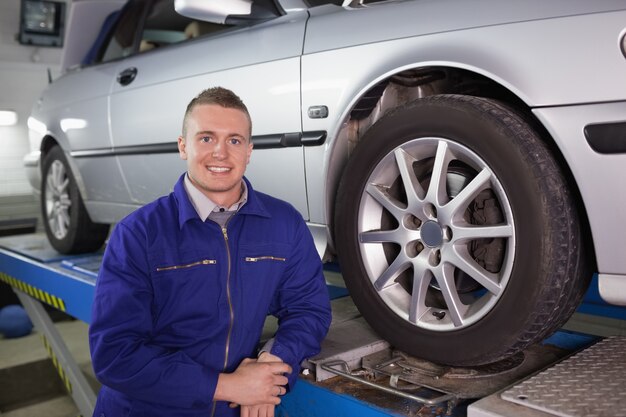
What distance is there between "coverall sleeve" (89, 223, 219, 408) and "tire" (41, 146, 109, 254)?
207 centimetres

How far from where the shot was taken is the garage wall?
6.34m

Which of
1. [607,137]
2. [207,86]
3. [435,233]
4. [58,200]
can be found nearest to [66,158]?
[58,200]

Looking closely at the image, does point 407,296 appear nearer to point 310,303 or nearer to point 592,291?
point 310,303

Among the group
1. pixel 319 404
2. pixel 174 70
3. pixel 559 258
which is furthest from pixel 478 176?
pixel 174 70

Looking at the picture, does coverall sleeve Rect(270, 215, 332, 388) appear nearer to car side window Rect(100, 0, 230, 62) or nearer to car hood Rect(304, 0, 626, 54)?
car hood Rect(304, 0, 626, 54)

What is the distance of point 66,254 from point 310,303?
7.50ft

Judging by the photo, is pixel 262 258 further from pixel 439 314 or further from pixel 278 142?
pixel 278 142

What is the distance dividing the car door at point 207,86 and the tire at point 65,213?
0.64 metres

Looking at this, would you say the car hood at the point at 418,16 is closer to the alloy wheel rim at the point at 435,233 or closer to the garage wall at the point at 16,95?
the alloy wheel rim at the point at 435,233

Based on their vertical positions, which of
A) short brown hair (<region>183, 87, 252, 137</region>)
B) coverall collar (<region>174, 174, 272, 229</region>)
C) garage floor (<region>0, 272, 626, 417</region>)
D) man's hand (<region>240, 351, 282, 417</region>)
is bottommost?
garage floor (<region>0, 272, 626, 417</region>)

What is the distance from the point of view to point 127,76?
2.72 metres

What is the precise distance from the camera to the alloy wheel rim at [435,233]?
1455mm

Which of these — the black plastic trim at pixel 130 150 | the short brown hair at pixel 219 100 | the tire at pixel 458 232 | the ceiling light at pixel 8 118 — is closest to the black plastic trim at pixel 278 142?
the black plastic trim at pixel 130 150

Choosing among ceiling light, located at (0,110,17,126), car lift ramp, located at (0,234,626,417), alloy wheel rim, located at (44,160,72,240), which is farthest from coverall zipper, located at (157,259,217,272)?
ceiling light, located at (0,110,17,126)
